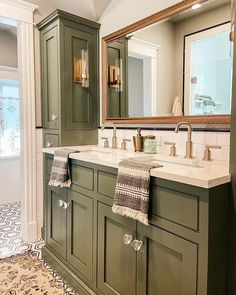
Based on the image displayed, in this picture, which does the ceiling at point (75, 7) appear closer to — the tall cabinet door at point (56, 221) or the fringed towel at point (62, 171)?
the fringed towel at point (62, 171)

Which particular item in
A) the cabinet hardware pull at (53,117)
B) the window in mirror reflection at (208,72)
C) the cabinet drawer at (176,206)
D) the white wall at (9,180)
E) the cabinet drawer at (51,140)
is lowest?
the white wall at (9,180)

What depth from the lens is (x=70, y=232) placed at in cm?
184

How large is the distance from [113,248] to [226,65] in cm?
124

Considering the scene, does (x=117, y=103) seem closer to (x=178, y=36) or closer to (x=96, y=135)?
(x=96, y=135)

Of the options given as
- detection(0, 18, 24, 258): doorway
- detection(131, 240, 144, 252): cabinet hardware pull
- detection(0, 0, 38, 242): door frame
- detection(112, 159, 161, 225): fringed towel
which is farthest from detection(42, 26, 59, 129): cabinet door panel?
detection(131, 240, 144, 252): cabinet hardware pull

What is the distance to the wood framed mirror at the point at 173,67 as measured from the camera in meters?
1.54

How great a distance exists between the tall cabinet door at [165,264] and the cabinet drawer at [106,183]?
0.87ft

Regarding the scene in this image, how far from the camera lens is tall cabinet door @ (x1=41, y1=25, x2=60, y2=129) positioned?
2.33 m

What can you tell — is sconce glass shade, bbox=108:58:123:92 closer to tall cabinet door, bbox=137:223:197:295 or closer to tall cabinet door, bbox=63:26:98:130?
tall cabinet door, bbox=63:26:98:130

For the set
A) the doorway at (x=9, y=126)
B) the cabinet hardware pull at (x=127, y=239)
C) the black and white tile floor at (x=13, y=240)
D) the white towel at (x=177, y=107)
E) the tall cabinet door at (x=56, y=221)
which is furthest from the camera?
the doorway at (x=9, y=126)

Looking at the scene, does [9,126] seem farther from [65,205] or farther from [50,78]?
[65,205]

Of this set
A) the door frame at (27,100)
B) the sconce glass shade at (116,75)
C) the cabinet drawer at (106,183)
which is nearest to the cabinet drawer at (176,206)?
the cabinet drawer at (106,183)

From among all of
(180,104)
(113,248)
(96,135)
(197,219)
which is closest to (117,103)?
(96,135)

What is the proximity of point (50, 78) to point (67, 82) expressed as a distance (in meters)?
0.21
